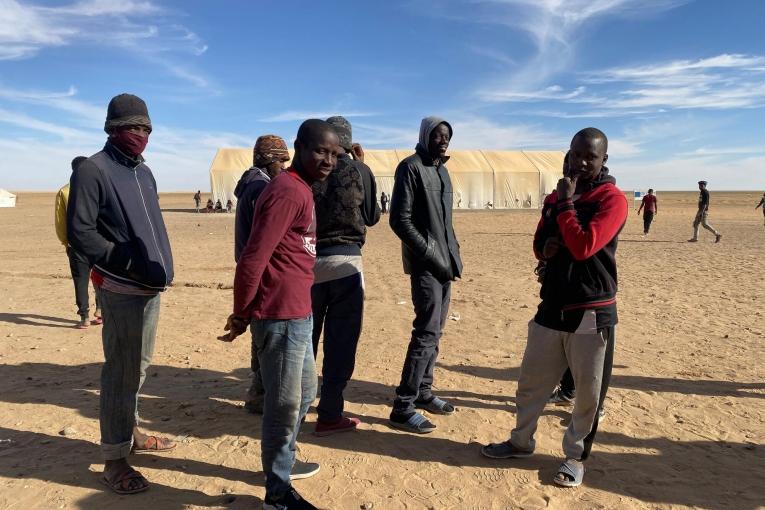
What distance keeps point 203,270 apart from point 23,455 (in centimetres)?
820

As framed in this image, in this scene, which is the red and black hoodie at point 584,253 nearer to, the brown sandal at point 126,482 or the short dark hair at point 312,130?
the short dark hair at point 312,130

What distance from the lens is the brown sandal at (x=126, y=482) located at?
2.96 m

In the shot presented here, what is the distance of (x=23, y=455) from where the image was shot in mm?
3428

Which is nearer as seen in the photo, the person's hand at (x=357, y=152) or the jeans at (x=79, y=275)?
the person's hand at (x=357, y=152)

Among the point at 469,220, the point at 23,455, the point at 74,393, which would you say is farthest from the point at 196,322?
the point at 469,220

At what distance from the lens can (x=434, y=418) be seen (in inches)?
160

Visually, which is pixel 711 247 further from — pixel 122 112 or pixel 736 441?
pixel 122 112

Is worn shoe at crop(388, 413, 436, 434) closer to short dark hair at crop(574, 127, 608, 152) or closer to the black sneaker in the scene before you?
the black sneaker

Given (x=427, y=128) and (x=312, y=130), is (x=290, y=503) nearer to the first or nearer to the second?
(x=312, y=130)

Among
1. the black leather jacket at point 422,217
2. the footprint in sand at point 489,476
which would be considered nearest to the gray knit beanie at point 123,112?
the black leather jacket at point 422,217

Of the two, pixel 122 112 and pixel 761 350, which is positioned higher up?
pixel 122 112

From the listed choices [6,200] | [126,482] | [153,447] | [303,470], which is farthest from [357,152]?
[6,200]

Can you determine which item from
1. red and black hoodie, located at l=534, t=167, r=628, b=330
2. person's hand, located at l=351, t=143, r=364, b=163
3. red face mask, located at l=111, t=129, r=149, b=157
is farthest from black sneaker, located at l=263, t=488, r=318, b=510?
person's hand, located at l=351, t=143, r=364, b=163

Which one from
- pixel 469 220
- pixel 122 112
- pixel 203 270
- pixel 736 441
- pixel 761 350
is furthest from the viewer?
pixel 469 220
